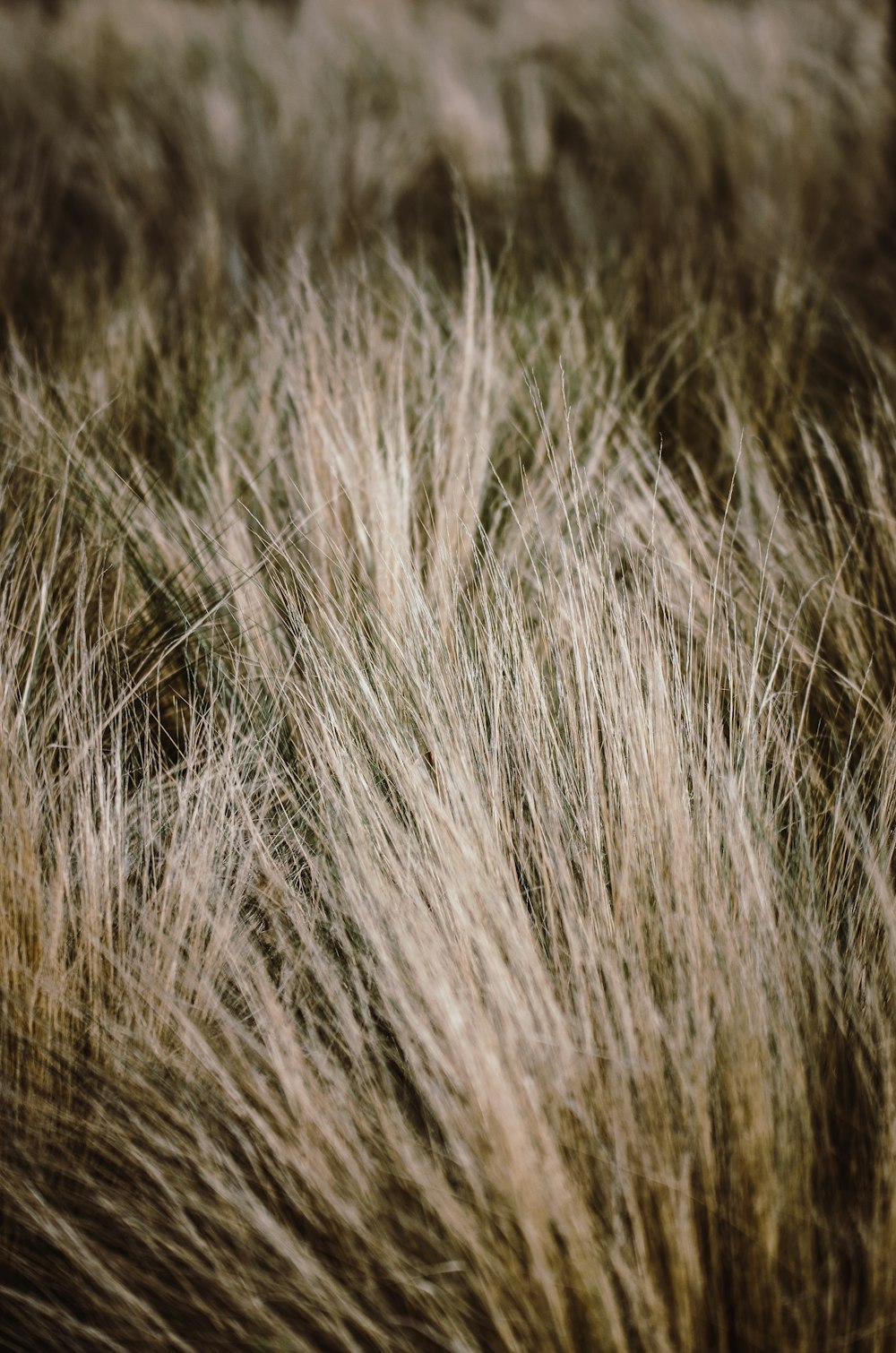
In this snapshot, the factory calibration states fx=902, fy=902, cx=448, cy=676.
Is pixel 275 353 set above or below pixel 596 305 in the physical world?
above

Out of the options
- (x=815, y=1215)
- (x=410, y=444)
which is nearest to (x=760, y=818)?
(x=815, y=1215)

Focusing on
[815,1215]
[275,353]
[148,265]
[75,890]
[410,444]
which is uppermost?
[148,265]

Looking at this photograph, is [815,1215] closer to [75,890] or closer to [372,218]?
[75,890]

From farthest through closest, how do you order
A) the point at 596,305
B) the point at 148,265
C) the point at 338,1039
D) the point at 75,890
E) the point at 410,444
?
the point at 148,265, the point at 596,305, the point at 410,444, the point at 75,890, the point at 338,1039

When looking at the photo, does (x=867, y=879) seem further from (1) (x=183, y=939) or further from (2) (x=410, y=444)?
(2) (x=410, y=444)

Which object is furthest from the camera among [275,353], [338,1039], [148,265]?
[148,265]

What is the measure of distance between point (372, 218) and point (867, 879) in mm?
1817

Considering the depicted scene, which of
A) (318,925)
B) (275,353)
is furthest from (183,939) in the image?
(275,353)

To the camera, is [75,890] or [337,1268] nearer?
[337,1268]

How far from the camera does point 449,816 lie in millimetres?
745

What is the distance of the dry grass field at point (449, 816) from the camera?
598 millimetres

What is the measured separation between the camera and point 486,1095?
0.61 m

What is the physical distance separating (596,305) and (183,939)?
1.28 metres

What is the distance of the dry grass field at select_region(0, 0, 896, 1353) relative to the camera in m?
0.60
